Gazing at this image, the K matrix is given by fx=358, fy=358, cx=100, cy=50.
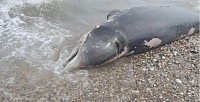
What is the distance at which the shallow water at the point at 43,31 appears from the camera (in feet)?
18.0

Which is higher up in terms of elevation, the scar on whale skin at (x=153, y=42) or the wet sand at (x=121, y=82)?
the scar on whale skin at (x=153, y=42)

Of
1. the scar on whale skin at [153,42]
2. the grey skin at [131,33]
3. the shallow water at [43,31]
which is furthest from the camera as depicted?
the scar on whale skin at [153,42]

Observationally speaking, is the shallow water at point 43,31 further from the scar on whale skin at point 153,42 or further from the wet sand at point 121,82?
the scar on whale skin at point 153,42

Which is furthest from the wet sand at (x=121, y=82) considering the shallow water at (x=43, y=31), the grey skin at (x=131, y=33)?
the grey skin at (x=131, y=33)

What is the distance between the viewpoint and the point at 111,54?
18.7 feet

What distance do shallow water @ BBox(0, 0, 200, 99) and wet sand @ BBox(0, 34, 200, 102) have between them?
0.04 metres

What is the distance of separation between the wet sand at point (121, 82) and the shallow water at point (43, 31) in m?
0.04

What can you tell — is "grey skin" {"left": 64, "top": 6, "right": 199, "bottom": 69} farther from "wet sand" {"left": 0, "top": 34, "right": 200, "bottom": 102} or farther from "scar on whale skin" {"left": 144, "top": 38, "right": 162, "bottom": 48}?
"wet sand" {"left": 0, "top": 34, "right": 200, "bottom": 102}

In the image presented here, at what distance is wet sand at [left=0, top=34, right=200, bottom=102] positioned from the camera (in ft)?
16.1

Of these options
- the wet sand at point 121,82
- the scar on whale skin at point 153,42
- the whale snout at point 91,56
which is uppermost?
the scar on whale skin at point 153,42

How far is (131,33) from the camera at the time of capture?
19.6ft

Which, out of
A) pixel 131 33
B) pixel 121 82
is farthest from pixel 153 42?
pixel 121 82

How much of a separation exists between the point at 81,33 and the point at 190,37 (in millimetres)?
2056

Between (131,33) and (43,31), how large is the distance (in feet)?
5.89
